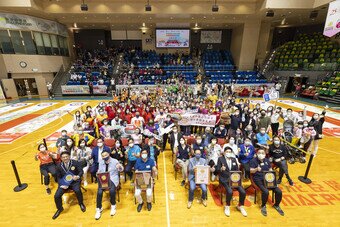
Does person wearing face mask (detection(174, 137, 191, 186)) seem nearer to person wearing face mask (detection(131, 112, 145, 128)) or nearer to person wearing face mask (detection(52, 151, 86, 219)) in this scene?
person wearing face mask (detection(131, 112, 145, 128))

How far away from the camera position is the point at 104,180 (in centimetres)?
521

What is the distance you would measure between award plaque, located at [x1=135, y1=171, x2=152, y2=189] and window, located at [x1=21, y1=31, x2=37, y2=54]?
82.8 ft

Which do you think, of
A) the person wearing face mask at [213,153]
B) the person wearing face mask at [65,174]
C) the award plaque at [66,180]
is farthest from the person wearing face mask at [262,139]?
the award plaque at [66,180]

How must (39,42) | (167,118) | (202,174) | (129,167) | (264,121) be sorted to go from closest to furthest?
(202,174)
(129,167)
(264,121)
(167,118)
(39,42)

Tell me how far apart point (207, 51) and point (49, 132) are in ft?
87.4

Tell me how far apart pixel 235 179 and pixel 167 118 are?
440 cm

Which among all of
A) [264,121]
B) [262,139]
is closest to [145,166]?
[262,139]

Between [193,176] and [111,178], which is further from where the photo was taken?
[193,176]

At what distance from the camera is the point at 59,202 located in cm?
517

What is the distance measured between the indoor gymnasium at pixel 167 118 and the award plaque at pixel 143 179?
0.03 meters

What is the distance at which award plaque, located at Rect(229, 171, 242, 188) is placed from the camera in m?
5.16

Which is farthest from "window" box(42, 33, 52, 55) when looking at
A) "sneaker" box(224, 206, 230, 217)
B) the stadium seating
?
the stadium seating

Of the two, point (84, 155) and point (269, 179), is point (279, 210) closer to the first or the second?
point (269, 179)

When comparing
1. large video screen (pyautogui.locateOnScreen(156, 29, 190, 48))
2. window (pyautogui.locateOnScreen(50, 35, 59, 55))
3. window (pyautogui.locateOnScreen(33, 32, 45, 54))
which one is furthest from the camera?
large video screen (pyautogui.locateOnScreen(156, 29, 190, 48))
